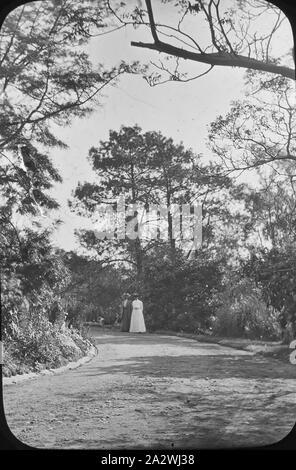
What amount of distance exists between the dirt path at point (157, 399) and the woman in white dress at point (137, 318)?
0.09 feet

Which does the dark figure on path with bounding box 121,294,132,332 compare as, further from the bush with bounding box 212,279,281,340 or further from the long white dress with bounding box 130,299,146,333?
the bush with bounding box 212,279,281,340

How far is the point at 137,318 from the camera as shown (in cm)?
166

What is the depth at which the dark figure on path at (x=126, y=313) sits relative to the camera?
1612mm

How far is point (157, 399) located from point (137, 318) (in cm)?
30

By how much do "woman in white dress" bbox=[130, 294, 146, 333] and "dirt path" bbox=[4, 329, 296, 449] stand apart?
29 mm

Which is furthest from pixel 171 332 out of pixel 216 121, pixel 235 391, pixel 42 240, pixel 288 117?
pixel 288 117

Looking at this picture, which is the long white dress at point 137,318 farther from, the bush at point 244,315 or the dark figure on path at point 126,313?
the bush at point 244,315

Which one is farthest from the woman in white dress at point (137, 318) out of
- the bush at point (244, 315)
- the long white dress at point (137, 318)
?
the bush at point (244, 315)

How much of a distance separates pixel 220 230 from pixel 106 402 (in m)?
0.68

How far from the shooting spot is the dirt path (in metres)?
1.39

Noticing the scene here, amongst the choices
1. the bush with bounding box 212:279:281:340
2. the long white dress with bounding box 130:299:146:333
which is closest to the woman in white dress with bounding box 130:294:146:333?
the long white dress with bounding box 130:299:146:333

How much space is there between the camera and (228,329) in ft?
5.58
